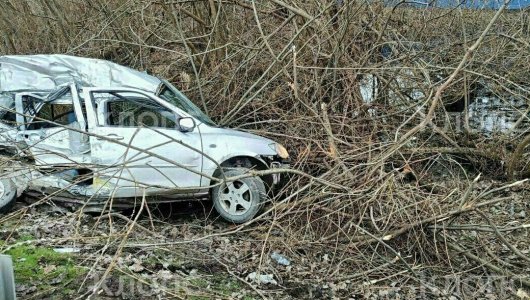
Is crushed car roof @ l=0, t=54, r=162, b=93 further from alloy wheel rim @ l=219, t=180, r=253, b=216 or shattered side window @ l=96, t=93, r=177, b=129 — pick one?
alloy wheel rim @ l=219, t=180, r=253, b=216

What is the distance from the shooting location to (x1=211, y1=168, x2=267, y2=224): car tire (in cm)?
670

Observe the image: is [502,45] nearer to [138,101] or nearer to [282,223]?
[282,223]

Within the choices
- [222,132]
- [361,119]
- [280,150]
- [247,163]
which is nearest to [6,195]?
[222,132]

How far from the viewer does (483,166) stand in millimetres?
8547

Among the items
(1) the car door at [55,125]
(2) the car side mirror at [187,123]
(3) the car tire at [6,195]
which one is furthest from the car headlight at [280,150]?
(3) the car tire at [6,195]

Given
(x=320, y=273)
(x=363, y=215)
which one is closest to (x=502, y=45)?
(x=363, y=215)

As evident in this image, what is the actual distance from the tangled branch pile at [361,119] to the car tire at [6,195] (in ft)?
4.22

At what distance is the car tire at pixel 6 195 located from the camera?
670cm

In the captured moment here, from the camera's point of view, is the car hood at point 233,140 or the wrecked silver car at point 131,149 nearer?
Answer: the wrecked silver car at point 131,149

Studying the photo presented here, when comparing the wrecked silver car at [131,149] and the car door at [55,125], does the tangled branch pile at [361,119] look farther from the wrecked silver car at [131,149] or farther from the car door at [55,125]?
the car door at [55,125]

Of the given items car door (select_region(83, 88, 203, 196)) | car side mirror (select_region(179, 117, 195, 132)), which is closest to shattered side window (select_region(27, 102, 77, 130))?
car door (select_region(83, 88, 203, 196))

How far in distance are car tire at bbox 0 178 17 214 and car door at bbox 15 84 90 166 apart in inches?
19.6

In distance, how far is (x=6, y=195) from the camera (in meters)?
6.74

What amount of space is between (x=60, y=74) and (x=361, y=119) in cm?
436
